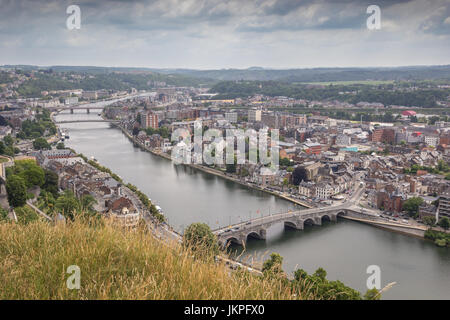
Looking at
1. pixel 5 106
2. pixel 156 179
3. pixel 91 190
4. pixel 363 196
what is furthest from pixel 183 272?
pixel 5 106

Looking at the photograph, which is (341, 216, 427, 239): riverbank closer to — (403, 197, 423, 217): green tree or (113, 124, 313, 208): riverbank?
(403, 197, 423, 217): green tree

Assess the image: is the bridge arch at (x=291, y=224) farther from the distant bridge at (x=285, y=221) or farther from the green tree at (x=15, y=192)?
the green tree at (x=15, y=192)

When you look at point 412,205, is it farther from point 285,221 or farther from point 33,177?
point 33,177

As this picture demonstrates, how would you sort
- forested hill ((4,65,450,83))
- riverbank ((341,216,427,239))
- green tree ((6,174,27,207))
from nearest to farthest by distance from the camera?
green tree ((6,174,27,207)) < riverbank ((341,216,427,239)) < forested hill ((4,65,450,83))

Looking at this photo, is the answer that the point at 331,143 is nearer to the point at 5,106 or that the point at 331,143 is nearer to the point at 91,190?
the point at 91,190

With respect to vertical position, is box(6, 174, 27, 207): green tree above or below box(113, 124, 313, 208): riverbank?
above

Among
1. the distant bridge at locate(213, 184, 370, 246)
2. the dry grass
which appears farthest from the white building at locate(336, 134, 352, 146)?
the dry grass
